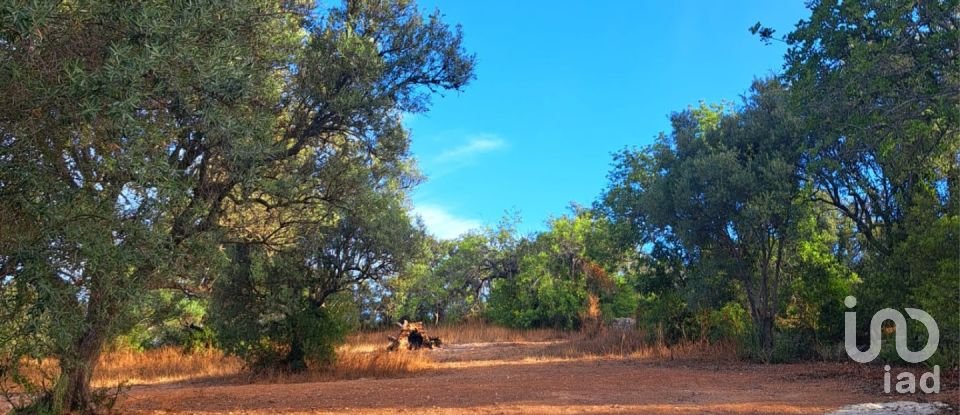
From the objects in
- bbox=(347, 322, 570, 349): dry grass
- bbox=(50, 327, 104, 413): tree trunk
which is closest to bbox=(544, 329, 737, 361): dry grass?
bbox=(347, 322, 570, 349): dry grass

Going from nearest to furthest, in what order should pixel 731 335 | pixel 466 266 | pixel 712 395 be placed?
pixel 712 395
pixel 731 335
pixel 466 266

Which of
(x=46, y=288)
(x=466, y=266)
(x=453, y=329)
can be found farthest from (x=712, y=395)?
(x=466, y=266)

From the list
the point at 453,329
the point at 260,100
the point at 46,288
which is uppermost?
the point at 260,100

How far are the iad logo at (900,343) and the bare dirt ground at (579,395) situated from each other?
16.3 inches

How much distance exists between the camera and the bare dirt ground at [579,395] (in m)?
7.52

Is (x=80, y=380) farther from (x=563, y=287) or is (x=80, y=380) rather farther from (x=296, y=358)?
(x=563, y=287)

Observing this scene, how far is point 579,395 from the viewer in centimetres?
863

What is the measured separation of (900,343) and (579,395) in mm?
6971

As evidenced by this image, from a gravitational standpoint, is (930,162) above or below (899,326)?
above

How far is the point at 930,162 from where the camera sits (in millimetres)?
13008

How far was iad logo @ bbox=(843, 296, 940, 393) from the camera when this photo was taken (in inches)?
374

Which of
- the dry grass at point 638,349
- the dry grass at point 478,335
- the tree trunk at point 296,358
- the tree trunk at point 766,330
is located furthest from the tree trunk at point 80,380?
the dry grass at point 478,335

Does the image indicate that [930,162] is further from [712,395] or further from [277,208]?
[277,208]

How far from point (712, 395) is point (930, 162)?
834 centimetres
